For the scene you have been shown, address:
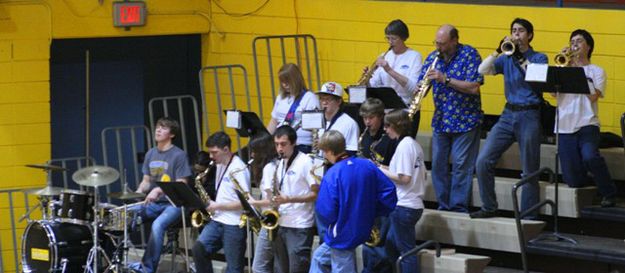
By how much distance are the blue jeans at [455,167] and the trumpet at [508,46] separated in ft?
→ 2.58

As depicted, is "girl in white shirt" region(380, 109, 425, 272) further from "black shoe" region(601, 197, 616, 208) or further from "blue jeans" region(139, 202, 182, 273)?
"blue jeans" region(139, 202, 182, 273)

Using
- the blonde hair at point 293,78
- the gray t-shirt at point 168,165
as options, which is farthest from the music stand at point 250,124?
the gray t-shirt at point 168,165

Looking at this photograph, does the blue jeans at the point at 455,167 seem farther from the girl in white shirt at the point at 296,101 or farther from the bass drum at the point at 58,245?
the bass drum at the point at 58,245

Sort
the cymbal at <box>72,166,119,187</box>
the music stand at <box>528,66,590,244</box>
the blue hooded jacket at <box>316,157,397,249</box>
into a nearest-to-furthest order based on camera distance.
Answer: the blue hooded jacket at <box>316,157,397,249</box> → the music stand at <box>528,66,590,244</box> → the cymbal at <box>72,166,119,187</box>

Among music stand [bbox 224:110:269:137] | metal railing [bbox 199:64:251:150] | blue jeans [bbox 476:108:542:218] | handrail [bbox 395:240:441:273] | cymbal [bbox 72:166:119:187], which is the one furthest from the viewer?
metal railing [bbox 199:64:251:150]

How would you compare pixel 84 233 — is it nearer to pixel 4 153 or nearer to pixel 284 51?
pixel 4 153

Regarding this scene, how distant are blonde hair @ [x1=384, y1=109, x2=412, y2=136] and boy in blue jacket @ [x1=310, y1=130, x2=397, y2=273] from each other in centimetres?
60

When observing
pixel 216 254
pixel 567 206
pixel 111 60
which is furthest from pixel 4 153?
A: pixel 567 206

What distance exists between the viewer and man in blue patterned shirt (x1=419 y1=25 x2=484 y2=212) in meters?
10.8

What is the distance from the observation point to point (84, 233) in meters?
11.6

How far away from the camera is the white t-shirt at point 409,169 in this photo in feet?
33.6

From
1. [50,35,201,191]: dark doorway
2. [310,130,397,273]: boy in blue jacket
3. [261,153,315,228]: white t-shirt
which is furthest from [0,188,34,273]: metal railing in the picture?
[310,130,397,273]: boy in blue jacket

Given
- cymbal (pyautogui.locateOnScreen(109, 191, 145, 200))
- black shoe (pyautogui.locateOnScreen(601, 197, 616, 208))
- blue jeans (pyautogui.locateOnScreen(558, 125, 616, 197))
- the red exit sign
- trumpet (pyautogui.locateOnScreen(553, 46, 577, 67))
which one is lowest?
cymbal (pyautogui.locateOnScreen(109, 191, 145, 200))

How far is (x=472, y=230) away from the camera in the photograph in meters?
10.8
